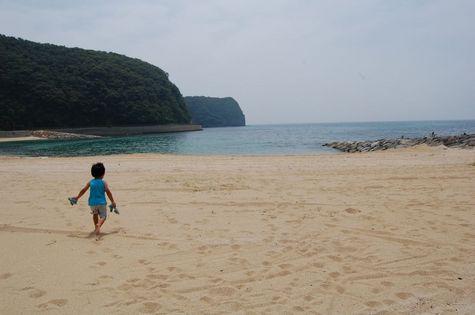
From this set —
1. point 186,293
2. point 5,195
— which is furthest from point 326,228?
point 5,195

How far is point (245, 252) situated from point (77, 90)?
107 m

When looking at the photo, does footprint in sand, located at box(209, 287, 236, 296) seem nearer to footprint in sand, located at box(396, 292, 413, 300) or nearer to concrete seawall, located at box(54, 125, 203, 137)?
footprint in sand, located at box(396, 292, 413, 300)

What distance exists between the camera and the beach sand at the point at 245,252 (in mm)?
4180

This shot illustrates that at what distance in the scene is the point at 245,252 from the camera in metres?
5.74

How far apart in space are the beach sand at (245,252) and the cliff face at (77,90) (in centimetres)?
8509

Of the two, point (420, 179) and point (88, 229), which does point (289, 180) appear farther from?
point (88, 229)

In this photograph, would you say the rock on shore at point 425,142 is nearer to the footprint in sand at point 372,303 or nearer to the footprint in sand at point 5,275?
the footprint in sand at point 372,303

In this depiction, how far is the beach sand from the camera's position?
13.7 ft

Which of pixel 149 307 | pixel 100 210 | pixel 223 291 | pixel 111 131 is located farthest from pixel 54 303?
pixel 111 131

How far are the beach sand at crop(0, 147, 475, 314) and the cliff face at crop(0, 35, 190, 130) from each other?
85.1 m

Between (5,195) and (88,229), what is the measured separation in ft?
16.2

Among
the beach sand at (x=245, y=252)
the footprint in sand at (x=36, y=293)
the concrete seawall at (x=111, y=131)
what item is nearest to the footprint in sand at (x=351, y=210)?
the beach sand at (x=245, y=252)

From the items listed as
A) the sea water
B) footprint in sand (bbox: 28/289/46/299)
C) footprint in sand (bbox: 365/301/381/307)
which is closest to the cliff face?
the sea water

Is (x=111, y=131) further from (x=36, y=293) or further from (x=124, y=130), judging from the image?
(x=36, y=293)
